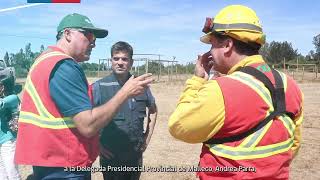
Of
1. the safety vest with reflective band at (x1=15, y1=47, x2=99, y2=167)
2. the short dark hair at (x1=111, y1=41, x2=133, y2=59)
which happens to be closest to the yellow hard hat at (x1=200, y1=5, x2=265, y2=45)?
the safety vest with reflective band at (x1=15, y1=47, x2=99, y2=167)

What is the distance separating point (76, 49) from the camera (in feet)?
9.36

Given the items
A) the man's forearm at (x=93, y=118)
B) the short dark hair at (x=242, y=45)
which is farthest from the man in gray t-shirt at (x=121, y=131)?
the short dark hair at (x=242, y=45)

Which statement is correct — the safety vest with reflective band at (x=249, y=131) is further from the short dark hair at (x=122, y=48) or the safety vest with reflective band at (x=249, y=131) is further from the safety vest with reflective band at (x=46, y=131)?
the short dark hair at (x=122, y=48)

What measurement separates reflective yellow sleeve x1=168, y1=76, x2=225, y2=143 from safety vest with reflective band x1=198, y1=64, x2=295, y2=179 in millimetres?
40

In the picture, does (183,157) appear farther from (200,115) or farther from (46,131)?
(200,115)

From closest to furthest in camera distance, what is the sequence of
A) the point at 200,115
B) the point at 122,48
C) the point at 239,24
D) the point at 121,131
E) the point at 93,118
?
the point at 200,115
the point at 239,24
the point at 93,118
the point at 121,131
the point at 122,48

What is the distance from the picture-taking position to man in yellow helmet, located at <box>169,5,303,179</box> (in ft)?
6.99

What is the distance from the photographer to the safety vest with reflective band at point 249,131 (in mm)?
2143

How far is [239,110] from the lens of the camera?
213cm

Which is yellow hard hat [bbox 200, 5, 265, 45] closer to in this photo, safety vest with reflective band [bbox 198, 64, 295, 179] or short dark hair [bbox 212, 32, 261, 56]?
short dark hair [bbox 212, 32, 261, 56]

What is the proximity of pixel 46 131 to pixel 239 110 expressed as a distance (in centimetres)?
119

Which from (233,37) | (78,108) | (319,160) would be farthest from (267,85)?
(319,160)

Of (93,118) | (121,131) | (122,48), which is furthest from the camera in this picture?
(122,48)

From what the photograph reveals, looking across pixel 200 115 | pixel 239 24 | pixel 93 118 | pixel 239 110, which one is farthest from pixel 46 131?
pixel 239 24
